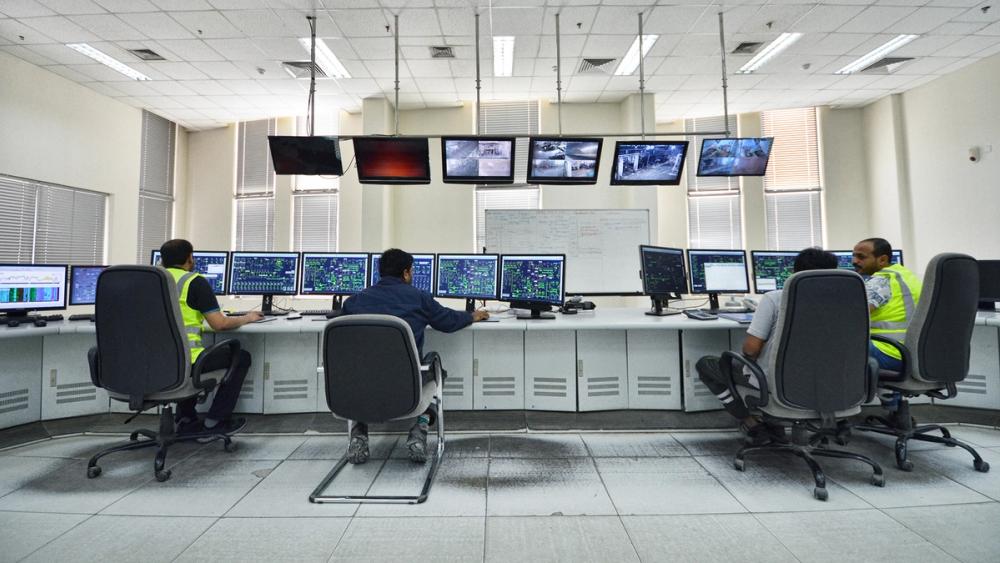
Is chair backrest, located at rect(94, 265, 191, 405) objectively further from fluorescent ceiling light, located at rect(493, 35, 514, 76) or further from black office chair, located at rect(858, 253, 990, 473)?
fluorescent ceiling light, located at rect(493, 35, 514, 76)

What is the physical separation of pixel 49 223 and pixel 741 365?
738cm

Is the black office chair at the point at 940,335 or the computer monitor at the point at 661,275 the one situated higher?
the computer monitor at the point at 661,275

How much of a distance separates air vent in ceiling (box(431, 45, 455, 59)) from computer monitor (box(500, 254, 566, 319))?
9.49 ft

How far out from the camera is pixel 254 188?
6.55m

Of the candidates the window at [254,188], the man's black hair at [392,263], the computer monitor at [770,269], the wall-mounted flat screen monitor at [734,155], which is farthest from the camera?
the window at [254,188]

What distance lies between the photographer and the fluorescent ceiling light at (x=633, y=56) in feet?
14.3

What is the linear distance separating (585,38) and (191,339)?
174 inches

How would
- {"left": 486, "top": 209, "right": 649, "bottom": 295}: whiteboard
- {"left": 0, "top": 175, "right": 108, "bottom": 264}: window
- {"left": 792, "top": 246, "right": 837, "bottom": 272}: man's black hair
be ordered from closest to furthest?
1. {"left": 792, "top": 246, "right": 837, "bottom": 272}: man's black hair
2. {"left": 486, "top": 209, "right": 649, "bottom": 295}: whiteboard
3. {"left": 0, "top": 175, "right": 108, "bottom": 264}: window

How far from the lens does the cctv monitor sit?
376 centimetres

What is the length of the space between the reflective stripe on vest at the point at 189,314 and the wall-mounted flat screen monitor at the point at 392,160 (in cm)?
189

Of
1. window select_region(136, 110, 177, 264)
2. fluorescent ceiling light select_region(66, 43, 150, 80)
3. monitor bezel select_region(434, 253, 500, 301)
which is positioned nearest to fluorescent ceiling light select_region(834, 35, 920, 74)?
monitor bezel select_region(434, 253, 500, 301)

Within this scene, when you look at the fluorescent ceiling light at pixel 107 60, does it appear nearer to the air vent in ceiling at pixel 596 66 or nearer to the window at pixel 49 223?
the window at pixel 49 223

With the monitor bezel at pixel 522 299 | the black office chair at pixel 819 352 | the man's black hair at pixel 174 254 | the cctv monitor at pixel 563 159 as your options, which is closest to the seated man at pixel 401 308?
the monitor bezel at pixel 522 299

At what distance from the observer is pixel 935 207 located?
5250 mm
